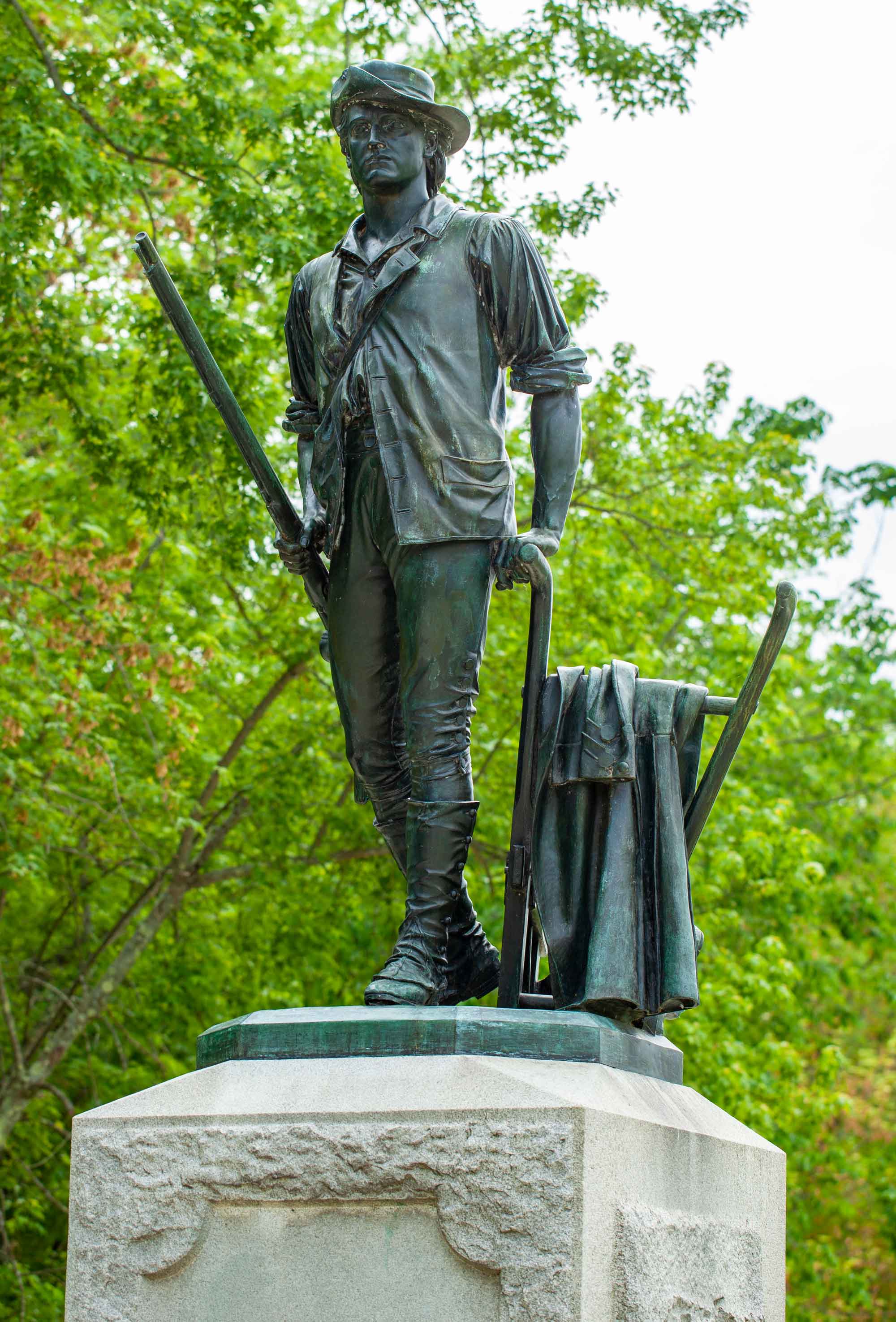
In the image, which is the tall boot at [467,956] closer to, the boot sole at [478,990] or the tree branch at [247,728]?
the boot sole at [478,990]

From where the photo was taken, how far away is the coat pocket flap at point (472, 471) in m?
4.55

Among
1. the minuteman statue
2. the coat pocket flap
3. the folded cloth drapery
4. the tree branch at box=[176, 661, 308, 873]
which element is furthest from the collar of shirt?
the tree branch at box=[176, 661, 308, 873]

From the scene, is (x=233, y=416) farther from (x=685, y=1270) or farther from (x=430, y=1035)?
(x=685, y=1270)

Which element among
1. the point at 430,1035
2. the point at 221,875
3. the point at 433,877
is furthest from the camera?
the point at 221,875

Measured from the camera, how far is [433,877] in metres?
4.55

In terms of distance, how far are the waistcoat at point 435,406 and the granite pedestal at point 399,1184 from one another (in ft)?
4.18

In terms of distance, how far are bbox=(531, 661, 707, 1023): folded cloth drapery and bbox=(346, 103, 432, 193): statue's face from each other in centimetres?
139

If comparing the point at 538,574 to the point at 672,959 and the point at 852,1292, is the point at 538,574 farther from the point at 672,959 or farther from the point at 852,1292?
the point at 852,1292

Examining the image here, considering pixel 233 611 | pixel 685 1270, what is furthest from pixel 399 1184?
pixel 233 611

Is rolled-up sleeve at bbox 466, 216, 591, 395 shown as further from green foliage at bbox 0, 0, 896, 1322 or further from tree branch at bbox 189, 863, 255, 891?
tree branch at bbox 189, 863, 255, 891

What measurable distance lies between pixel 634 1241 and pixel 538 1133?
0.36 m

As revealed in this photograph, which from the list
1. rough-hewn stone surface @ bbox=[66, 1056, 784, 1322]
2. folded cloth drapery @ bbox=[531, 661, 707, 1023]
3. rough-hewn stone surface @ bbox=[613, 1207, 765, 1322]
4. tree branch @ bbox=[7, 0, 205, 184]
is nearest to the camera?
rough-hewn stone surface @ bbox=[66, 1056, 784, 1322]

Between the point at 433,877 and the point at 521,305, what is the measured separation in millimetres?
1493

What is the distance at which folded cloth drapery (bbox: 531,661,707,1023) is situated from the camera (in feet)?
14.3
